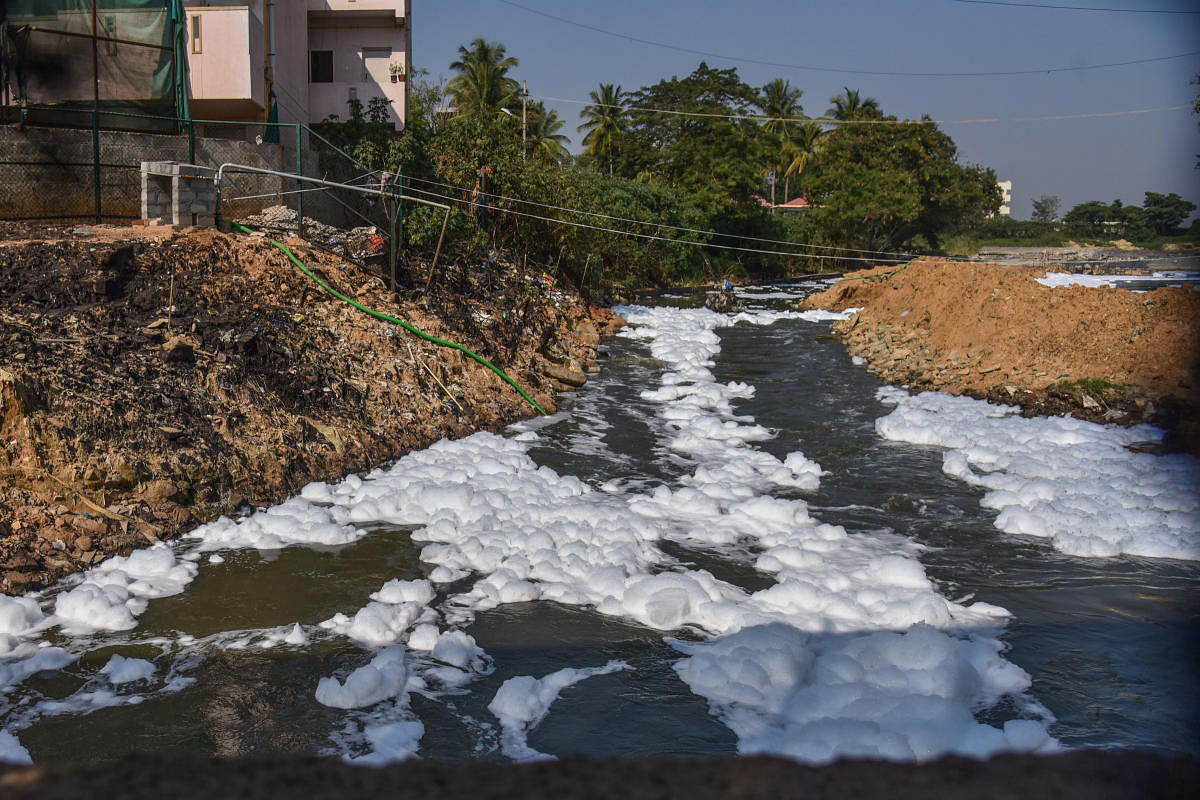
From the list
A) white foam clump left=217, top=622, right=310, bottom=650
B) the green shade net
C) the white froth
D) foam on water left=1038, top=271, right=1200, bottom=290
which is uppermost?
the green shade net

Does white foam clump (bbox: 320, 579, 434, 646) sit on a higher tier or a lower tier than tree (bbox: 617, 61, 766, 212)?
lower

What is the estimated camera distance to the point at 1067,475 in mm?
9938

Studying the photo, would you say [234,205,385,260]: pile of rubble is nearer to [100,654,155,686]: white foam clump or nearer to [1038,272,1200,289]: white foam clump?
[100,654,155,686]: white foam clump

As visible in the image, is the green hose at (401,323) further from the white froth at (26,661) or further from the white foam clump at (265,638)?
the white froth at (26,661)

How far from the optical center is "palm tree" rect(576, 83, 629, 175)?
46.1m

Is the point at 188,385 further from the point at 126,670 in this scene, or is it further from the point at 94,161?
the point at 94,161

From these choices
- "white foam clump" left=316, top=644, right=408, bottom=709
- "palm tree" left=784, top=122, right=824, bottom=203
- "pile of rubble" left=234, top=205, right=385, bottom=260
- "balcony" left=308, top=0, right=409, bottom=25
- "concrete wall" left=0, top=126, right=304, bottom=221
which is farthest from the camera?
"palm tree" left=784, top=122, right=824, bottom=203

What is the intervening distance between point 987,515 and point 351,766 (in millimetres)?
8661

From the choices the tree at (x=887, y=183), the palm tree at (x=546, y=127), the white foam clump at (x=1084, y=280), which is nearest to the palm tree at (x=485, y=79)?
the palm tree at (x=546, y=127)

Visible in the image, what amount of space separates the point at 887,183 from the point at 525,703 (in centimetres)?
4330

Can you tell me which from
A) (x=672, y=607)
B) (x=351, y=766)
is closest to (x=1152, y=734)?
(x=672, y=607)

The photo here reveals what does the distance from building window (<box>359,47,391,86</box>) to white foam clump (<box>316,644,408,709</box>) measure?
66.3 ft

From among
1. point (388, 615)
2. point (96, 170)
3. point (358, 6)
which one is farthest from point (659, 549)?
point (358, 6)

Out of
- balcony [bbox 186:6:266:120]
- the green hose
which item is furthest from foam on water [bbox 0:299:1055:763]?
balcony [bbox 186:6:266:120]
